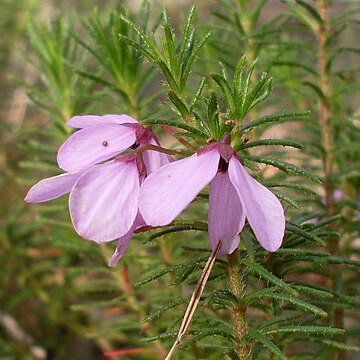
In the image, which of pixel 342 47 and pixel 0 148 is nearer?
pixel 342 47

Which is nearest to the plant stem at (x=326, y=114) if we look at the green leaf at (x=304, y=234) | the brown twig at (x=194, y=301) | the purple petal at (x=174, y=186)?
the green leaf at (x=304, y=234)

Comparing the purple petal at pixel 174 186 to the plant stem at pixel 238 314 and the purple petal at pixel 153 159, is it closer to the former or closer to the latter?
the purple petal at pixel 153 159

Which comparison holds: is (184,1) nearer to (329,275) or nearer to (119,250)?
(329,275)

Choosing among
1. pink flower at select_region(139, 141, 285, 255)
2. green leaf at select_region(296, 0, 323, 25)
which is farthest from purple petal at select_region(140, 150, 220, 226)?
green leaf at select_region(296, 0, 323, 25)

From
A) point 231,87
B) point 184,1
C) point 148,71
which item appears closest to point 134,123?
point 231,87

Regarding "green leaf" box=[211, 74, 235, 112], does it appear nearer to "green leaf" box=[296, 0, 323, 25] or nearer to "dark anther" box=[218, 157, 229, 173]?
"dark anther" box=[218, 157, 229, 173]
